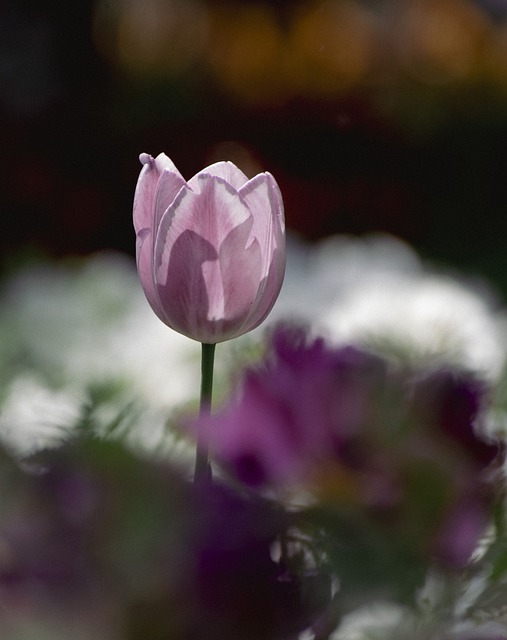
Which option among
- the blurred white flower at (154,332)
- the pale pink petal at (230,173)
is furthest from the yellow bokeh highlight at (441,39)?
the pale pink petal at (230,173)

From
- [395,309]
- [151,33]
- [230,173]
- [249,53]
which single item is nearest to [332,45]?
[249,53]

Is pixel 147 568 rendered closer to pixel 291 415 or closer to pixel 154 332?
pixel 291 415

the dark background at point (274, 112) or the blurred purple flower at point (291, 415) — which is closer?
the blurred purple flower at point (291, 415)

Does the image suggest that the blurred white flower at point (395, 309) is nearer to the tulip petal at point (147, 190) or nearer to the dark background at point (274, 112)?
the tulip petal at point (147, 190)

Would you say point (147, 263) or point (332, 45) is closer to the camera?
point (147, 263)

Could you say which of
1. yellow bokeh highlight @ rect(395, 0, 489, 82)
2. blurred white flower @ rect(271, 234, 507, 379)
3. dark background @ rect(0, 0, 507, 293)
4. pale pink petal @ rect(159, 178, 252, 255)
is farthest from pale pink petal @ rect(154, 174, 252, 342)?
yellow bokeh highlight @ rect(395, 0, 489, 82)

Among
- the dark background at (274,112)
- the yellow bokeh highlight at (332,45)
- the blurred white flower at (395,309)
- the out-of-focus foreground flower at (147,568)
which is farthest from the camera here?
the yellow bokeh highlight at (332,45)

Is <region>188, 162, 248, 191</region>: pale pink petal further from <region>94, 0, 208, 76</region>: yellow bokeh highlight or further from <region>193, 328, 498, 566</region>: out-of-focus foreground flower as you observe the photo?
<region>94, 0, 208, 76</region>: yellow bokeh highlight

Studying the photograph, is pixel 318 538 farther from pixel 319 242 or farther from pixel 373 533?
pixel 319 242
